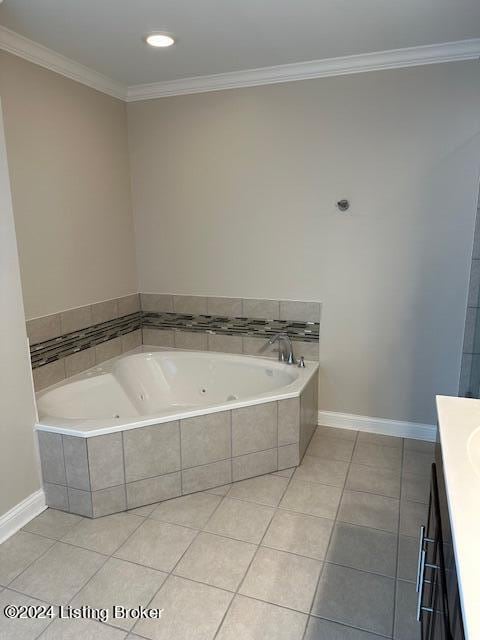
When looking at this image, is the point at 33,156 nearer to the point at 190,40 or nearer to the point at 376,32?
the point at 190,40

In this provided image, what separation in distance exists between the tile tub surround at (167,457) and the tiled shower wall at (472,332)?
0.97m

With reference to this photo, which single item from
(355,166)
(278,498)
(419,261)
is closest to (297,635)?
(278,498)

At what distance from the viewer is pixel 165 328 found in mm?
3664

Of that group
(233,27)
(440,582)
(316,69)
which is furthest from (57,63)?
(440,582)

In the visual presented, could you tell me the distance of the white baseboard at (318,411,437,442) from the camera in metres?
3.06

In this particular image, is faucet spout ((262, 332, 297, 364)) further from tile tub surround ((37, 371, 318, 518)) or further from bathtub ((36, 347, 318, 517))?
tile tub surround ((37, 371, 318, 518))

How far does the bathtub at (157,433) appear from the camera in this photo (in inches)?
89.4

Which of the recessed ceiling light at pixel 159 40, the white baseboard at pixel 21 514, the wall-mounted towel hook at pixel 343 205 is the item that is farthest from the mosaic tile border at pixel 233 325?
the recessed ceiling light at pixel 159 40

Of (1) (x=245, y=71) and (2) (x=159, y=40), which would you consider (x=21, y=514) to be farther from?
(1) (x=245, y=71)

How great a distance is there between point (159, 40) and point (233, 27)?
0.42m

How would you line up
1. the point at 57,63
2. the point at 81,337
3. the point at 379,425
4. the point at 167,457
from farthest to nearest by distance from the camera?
the point at 379,425 < the point at 81,337 < the point at 57,63 < the point at 167,457

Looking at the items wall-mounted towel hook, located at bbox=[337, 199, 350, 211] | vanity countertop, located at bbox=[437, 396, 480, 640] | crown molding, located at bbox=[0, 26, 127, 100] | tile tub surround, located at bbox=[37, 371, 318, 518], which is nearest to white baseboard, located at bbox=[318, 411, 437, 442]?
tile tub surround, located at bbox=[37, 371, 318, 518]

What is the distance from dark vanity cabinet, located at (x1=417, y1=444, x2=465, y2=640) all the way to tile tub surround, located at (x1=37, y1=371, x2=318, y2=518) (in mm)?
1261

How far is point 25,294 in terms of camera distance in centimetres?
262
